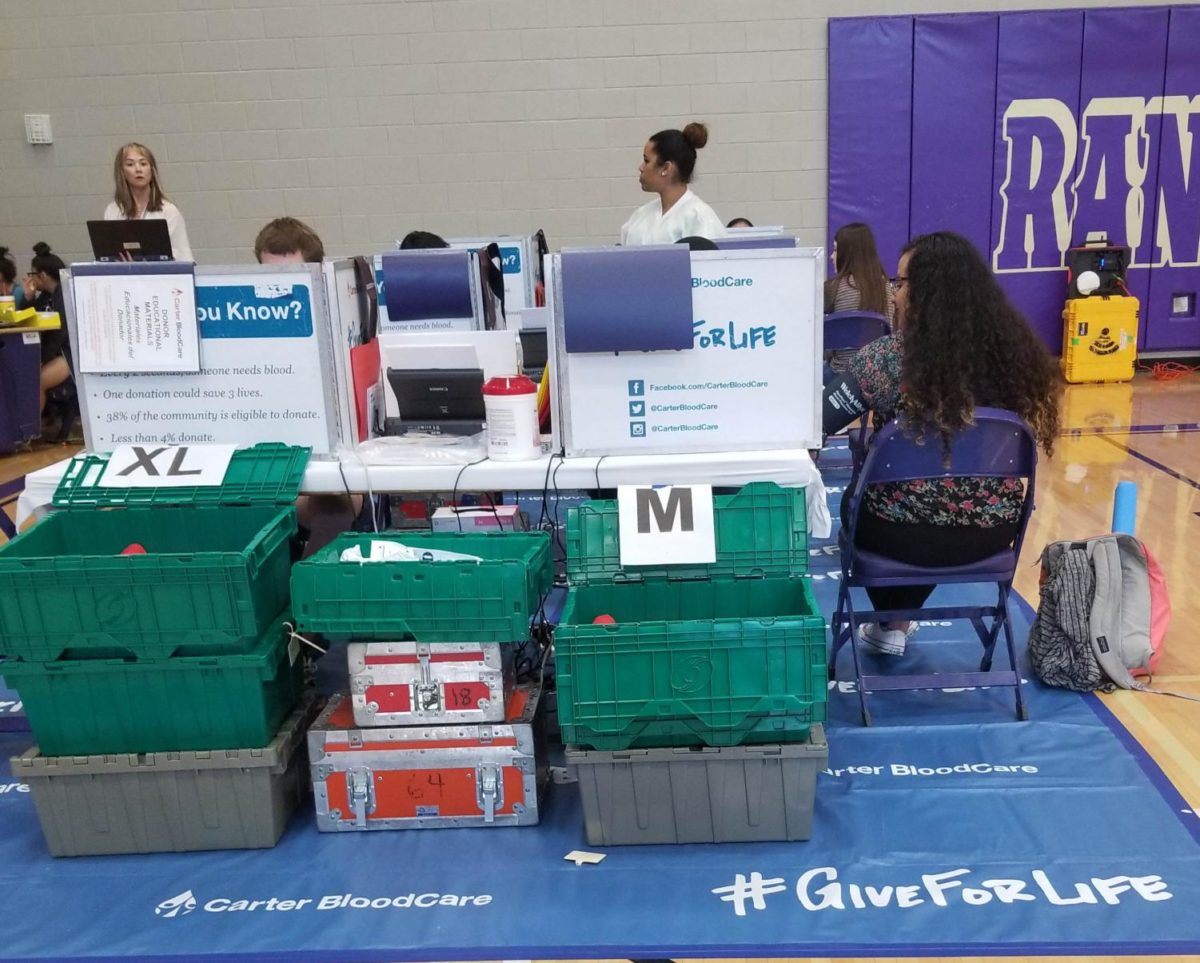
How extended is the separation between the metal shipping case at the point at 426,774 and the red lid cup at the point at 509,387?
0.72 meters

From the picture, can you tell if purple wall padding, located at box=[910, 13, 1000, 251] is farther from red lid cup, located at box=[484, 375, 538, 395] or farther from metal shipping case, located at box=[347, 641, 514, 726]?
metal shipping case, located at box=[347, 641, 514, 726]

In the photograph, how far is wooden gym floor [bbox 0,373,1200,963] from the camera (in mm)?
2574

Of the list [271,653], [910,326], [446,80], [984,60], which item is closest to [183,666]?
[271,653]

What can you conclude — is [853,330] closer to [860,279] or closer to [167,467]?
[860,279]

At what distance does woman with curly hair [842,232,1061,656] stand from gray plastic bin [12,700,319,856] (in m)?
1.55

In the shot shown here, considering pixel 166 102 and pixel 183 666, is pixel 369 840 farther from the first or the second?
pixel 166 102

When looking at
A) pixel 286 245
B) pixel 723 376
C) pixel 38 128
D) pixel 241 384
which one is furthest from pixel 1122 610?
pixel 38 128

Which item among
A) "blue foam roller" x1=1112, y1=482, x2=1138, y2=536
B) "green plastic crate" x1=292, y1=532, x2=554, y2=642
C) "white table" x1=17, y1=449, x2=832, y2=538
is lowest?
"blue foam roller" x1=1112, y1=482, x2=1138, y2=536

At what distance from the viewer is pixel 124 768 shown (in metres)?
2.20

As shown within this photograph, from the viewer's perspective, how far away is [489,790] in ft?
7.43

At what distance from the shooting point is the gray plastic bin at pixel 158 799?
220 centimetres

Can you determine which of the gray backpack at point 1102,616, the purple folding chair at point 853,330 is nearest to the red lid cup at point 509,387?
the gray backpack at point 1102,616

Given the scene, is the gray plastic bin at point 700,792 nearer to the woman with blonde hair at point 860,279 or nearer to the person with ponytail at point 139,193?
the woman with blonde hair at point 860,279

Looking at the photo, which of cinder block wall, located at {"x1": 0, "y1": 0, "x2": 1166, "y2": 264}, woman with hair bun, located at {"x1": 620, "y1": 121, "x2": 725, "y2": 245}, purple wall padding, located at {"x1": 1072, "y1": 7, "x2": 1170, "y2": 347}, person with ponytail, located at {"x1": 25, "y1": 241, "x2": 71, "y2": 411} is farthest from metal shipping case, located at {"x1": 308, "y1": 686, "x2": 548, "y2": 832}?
purple wall padding, located at {"x1": 1072, "y1": 7, "x2": 1170, "y2": 347}
